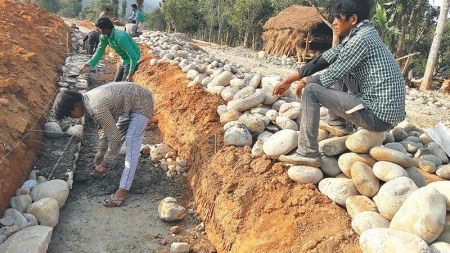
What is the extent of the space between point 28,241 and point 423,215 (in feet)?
9.87

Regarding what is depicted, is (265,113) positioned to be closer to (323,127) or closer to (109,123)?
(323,127)

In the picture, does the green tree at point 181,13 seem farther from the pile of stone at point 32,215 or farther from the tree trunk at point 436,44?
the pile of stone at point 32,215

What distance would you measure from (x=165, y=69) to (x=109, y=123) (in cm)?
443

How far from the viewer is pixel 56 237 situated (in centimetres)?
393

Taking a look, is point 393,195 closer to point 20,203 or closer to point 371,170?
point 371,170

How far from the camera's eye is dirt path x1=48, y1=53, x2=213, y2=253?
400 cm

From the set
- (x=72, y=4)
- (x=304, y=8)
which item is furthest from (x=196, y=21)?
(x=72, y=4)

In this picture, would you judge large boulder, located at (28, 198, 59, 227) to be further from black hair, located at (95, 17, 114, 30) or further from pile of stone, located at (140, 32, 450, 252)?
black hair, located at (95, 17, 114, 30)

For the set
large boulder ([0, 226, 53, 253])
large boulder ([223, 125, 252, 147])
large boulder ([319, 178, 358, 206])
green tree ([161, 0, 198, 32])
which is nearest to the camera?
large boulder ([0, 226, 53, 253])

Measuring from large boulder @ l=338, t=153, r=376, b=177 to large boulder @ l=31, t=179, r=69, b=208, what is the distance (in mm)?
2810

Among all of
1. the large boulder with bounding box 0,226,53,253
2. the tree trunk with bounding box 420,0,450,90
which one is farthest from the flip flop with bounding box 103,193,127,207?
the tree trunk with bounding box 420,0,450,90

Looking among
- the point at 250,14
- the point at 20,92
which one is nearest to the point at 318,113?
the point at 20,92

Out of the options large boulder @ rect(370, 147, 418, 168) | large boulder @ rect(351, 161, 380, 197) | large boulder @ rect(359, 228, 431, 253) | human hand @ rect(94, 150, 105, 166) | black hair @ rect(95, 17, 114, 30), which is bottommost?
human hand @ rect(94, 150, 105, 166)

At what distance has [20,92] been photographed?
18.5 ft
